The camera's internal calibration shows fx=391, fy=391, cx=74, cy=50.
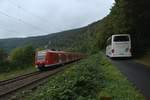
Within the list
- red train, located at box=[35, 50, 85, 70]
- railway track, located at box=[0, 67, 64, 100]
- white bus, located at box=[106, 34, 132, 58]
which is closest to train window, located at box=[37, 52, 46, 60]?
red train, located at box=[35, 50, 85, 70]

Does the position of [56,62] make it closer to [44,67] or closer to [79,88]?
[44,67]

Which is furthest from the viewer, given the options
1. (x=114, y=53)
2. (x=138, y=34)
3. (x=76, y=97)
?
(x=138, y=34)

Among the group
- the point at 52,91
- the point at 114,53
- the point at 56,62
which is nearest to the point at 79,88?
the point at 52,91

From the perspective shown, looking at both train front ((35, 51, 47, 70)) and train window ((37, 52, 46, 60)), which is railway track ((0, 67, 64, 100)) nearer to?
train front ((35, 51, 47, 70))

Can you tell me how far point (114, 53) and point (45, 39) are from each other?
134m

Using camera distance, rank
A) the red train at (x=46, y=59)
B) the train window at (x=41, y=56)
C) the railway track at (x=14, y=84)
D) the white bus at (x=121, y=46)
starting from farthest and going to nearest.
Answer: the train window at (x=41, y=56)
the red train at (x=46, y=59)
the white bus at (x=121, y=46)
the railway track at (x=14, y=84)

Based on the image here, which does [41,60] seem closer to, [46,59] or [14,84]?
[46,59]

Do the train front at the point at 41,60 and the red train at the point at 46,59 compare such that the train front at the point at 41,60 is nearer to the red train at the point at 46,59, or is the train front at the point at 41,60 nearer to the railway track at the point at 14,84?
the red train at the point at 46,59

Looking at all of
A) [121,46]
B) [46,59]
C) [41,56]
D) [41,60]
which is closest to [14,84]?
[121,46]

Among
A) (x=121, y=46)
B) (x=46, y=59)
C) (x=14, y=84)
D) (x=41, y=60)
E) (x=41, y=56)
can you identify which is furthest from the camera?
(x=41, y=56)

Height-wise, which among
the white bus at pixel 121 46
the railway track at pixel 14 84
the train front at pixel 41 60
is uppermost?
the white bus at pixel 121 46

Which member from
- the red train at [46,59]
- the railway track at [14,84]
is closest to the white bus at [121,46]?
the red train at [46,59]

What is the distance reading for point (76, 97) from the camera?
526 inches

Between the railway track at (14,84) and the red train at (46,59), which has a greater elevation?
the red train at (46,59)
